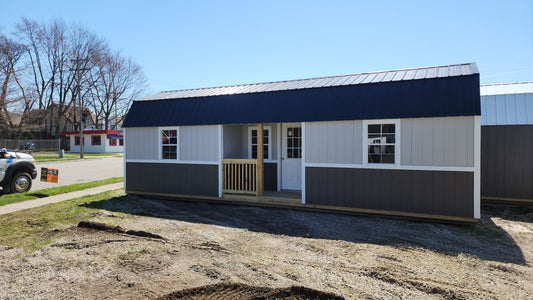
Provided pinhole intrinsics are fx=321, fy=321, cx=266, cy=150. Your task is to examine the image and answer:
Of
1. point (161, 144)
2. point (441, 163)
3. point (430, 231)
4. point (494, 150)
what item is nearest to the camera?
point (430, 231)

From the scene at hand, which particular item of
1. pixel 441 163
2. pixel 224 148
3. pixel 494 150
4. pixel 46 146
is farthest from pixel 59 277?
pixel 46 146

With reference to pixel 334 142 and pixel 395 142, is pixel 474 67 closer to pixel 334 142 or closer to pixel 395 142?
pixel 395 142

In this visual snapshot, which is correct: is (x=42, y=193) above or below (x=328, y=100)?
below

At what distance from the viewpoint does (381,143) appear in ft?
23.6

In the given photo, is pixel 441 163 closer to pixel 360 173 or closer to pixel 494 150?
pixel 360 173

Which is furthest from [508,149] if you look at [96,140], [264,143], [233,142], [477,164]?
[96,140]

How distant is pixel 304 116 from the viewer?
795 cm

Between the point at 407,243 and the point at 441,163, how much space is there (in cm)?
Answer: 216

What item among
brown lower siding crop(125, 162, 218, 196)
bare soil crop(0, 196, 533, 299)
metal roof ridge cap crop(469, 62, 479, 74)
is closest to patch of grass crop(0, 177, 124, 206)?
brown lower siding crop(125, 162, 218, 196)

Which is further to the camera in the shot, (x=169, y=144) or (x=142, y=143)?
(x=142, y=143)

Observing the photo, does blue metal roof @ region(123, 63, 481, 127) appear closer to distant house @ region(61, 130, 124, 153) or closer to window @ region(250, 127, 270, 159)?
window @ region(250, 127, 270, 159)

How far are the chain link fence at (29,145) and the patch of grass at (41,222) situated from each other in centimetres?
2957

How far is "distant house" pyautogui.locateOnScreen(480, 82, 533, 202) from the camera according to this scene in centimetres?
873

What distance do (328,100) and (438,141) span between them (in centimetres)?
257
